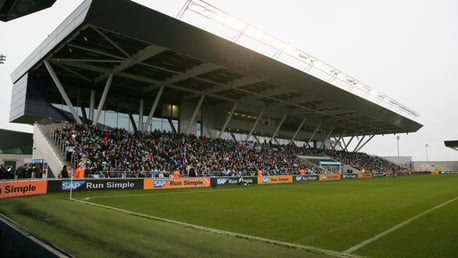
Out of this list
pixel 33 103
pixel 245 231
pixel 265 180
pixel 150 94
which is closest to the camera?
pixel 245 231

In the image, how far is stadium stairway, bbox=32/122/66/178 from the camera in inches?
909

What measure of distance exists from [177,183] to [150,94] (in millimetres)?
16630

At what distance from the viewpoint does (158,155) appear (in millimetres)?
29641

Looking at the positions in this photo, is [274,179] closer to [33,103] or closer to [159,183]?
[159,183]

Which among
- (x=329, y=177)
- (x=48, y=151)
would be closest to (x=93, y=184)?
(x=48, y=151)

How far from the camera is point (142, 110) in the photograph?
36.7m

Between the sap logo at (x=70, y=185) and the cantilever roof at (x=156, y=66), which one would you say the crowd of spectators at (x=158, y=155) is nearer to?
the sap logo at (x=70, y=185)

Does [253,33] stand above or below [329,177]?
above

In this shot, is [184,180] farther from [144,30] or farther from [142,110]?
[142,110]

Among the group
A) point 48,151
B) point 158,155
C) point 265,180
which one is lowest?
point 265,180

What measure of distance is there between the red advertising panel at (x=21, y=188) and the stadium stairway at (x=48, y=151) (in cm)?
629

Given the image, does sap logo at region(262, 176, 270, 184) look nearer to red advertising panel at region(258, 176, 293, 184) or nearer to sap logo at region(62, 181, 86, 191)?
red advertising panel at region(258, 176, 293, 184)

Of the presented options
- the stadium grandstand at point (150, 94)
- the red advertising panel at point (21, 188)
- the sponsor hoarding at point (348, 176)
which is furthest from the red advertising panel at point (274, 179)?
the red advertising panel at point (21, 188)

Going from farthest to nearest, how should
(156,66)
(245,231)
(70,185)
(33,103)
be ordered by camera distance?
1. (33,103)
2. (156,66)
3. (70,185)
4. (245,231)
